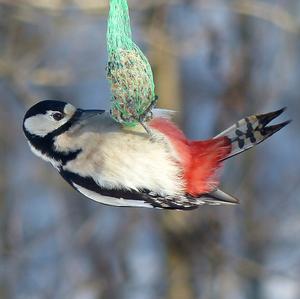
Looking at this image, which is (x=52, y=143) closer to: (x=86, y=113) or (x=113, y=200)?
(x=86, y=113)

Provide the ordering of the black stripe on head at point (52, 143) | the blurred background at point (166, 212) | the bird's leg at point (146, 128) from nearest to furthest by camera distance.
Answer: the bird's leg at point (146, 128) < the black stripe on head at point (52, 143) < the blurred background at point (166, 212)

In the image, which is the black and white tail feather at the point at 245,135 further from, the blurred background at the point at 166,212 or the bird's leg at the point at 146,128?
the blurred background at the point at 166,212

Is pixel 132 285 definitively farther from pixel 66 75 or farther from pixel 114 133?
pixel 114 133

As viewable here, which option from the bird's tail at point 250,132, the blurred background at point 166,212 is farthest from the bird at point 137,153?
the blurred background at point 166,212

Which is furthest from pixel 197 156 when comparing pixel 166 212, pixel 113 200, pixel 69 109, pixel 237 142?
pixel 166 212

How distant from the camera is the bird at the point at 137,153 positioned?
2342 mm

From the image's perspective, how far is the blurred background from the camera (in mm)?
5051

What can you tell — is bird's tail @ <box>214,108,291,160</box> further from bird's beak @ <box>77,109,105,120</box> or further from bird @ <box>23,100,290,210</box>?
bird's beak @ <box>77,109,105,120</box>

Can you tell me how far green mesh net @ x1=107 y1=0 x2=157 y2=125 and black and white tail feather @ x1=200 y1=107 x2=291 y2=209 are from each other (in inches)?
10.1

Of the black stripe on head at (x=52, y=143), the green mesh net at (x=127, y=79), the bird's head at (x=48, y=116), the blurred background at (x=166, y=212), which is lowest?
the blurred background at (x=166, y=212)

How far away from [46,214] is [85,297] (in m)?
3.43

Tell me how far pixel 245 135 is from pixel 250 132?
2 centimetres

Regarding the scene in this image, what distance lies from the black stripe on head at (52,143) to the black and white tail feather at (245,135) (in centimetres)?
42

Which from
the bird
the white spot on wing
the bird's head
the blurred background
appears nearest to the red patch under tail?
the bird
